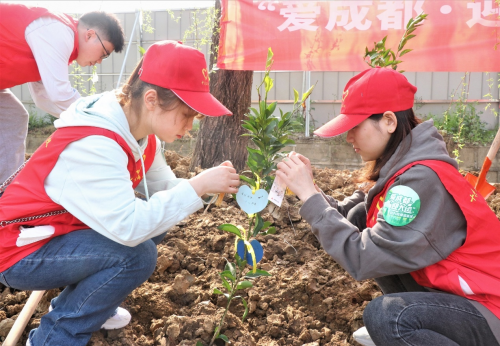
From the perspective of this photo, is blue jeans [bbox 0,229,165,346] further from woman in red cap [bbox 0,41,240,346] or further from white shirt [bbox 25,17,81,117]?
white shirt [bbox 25,17,81,117]

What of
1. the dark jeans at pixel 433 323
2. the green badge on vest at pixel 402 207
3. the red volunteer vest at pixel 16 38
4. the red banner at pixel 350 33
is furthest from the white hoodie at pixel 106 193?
the red banner at pixel 350 33

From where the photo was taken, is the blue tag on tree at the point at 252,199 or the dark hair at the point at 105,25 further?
the dark hair at the point at 105,25

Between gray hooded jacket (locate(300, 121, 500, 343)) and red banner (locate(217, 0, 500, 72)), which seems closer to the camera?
gray hooded jacket (locate(300, 121, 500, 343))

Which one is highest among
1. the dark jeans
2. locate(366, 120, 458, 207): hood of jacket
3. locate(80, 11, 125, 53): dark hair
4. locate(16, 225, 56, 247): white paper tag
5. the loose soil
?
locate(80, 11, 125, 53): dark hair

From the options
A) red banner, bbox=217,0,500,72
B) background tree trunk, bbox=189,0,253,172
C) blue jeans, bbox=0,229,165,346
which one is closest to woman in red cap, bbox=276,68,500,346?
blue jeans, bbox=0,229,165,346

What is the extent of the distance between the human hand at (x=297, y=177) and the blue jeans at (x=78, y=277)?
617mm

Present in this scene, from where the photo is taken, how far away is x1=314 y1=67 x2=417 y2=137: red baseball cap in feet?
5.32

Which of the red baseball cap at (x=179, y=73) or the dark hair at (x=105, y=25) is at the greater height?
the dark hair at (x=105, y=25)

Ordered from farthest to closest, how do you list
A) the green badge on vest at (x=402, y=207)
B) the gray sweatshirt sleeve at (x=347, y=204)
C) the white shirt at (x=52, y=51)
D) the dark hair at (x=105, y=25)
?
the dark hair at (x=105, y=25) < the white shirt at (x=52, y=51) < the gray sweatshirt sleeve at (x=347, y=204) < the green badge on vest at (x=402, y=207)

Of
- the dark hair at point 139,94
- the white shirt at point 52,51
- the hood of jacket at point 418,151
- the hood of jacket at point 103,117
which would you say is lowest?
the hood of jacket at point 418,151

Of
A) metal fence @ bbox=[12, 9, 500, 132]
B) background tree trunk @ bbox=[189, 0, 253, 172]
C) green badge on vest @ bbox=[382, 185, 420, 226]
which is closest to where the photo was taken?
green badge on vest @ bbox=[382, 185, 420, 226]

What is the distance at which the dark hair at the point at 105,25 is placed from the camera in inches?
103

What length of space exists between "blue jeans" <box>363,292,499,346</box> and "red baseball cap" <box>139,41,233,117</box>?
Result: 3.02 feet

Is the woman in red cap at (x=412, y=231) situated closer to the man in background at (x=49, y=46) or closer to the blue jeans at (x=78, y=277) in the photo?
the blue jeans at (x=78, y=277)
